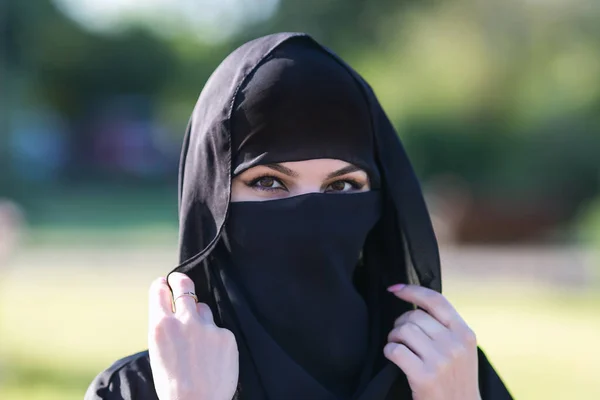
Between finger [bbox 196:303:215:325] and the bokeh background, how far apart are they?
4524 mm

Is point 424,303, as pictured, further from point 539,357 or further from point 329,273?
point 539,357

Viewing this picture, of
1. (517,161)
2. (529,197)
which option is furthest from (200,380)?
(517,161)

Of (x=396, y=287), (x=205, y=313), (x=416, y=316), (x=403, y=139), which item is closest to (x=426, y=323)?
(x=416, y=316)

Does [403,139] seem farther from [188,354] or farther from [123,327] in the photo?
[188,354]

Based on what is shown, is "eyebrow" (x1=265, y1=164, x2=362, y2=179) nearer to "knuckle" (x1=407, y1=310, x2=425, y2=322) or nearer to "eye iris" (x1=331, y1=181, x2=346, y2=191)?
"eye iris" (x1=331, y1=181, x2=346, y2=191)

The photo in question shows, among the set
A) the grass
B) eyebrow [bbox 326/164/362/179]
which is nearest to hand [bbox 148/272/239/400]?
eyebrow [bbox 326/164/362/179]

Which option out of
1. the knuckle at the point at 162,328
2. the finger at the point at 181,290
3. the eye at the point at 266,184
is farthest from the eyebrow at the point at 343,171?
the knuckle at the point at 162,328

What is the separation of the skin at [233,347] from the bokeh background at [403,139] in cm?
457

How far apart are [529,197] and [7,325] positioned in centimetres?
1072

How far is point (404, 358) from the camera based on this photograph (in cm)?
175

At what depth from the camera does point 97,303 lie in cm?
970

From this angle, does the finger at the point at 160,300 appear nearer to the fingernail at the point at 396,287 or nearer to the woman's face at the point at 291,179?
the woman's face at the point at 291,179

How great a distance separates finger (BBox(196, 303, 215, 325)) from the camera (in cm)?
175

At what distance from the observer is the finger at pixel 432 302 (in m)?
1.78
